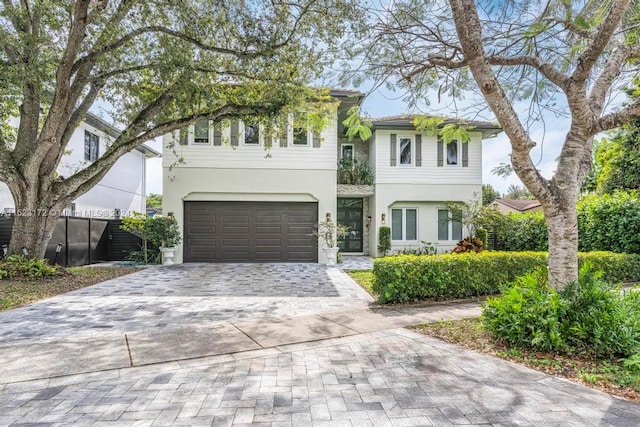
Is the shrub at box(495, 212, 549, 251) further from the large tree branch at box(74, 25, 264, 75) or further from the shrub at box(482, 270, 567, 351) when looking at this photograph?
the large tree branch at box(74, 25, 264, 75)

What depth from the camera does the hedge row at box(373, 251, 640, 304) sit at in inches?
247

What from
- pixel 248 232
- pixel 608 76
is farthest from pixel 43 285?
pixel 608 76

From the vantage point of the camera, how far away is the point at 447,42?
577 cm

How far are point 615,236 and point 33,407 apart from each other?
11.4 meters

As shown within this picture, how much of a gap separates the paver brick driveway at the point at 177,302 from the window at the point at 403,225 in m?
5.39

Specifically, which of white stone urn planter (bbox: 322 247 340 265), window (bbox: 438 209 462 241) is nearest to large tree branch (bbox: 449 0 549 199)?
white stone urn planter (bbox: 322 247 340 265)

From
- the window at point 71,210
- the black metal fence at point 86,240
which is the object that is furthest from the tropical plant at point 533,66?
the window at point 71,210

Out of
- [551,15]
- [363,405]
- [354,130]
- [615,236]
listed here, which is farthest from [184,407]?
[615,236]

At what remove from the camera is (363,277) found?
30.9 feet

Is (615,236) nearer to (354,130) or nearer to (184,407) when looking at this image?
(354,130)

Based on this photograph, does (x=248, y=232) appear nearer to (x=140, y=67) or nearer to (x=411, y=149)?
(x=140, y=67)

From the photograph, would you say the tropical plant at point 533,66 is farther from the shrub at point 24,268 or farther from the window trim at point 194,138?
the shrub at point 24,268

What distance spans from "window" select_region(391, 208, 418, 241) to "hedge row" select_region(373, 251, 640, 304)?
7.09 metres

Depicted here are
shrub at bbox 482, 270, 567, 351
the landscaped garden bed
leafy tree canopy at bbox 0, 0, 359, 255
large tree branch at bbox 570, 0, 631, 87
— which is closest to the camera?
shrub at bbox 482, 270, 567, 351
